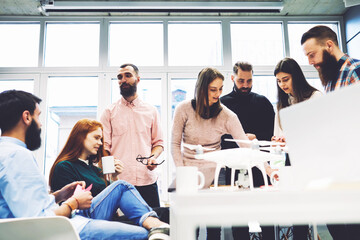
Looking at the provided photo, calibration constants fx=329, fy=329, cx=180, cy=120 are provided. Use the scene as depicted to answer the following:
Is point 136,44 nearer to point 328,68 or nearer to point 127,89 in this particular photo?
point 127,89

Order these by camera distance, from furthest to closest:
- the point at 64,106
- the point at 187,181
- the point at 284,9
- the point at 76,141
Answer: the point at 284,9 < the point at 64,106 < the point at 76,141 < the point at 187,181

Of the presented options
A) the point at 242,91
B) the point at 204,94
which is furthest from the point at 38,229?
the point at 242,91

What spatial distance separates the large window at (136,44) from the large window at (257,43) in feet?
3.41

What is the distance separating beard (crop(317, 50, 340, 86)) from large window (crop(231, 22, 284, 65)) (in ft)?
8.43

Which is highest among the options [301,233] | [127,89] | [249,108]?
[127,89]

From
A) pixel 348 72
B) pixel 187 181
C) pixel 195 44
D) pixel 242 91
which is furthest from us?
pixel 195 44

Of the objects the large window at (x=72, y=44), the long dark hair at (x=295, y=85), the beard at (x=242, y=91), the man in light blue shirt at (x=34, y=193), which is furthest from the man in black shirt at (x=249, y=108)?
the large window at (x=72, y=44)

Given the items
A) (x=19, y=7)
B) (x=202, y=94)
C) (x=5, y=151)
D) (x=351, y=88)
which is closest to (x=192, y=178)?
(x=351, y=88)

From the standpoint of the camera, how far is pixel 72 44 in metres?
4.50

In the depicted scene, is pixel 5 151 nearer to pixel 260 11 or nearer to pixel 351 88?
pixel 351 88

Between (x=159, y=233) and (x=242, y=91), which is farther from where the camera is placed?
(x=242, y=91)

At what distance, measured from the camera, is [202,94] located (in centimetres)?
223

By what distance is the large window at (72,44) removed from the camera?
4.41m

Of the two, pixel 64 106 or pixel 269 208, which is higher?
pixel 64 106
